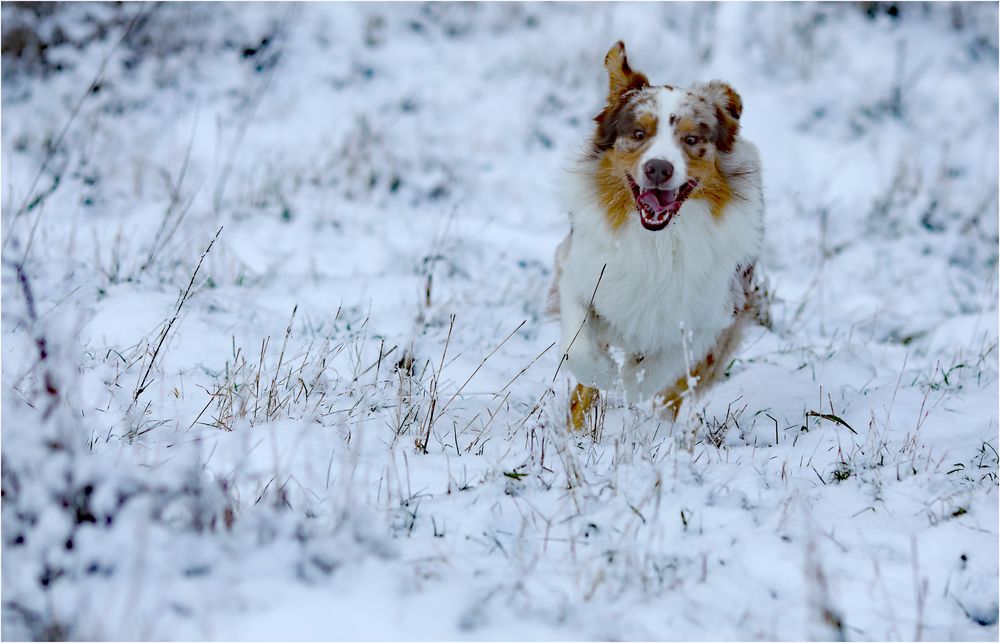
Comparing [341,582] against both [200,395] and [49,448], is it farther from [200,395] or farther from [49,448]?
[200,395]

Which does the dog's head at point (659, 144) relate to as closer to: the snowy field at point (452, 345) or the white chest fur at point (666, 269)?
the white chest fur at point (666, 269)

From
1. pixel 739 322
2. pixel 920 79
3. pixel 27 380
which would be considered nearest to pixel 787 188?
pixel 920 79

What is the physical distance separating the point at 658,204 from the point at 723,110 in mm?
673

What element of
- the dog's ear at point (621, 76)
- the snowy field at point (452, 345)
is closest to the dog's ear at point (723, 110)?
the dog's ear at point (621, 76)

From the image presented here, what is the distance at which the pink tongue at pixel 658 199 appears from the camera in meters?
3.59

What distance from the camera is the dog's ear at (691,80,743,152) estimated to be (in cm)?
385

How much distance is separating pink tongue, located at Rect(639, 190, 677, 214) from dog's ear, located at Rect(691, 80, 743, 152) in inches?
16.3

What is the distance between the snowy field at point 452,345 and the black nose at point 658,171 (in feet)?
2.64

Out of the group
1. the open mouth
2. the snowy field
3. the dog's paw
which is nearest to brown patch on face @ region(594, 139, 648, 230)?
the open mouth

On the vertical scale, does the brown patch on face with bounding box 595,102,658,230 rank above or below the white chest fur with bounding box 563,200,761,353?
above

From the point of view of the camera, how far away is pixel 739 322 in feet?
14.0

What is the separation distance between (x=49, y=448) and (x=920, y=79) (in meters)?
10.2

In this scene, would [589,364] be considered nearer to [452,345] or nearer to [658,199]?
[658,199]

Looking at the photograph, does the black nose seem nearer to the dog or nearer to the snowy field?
the dog
